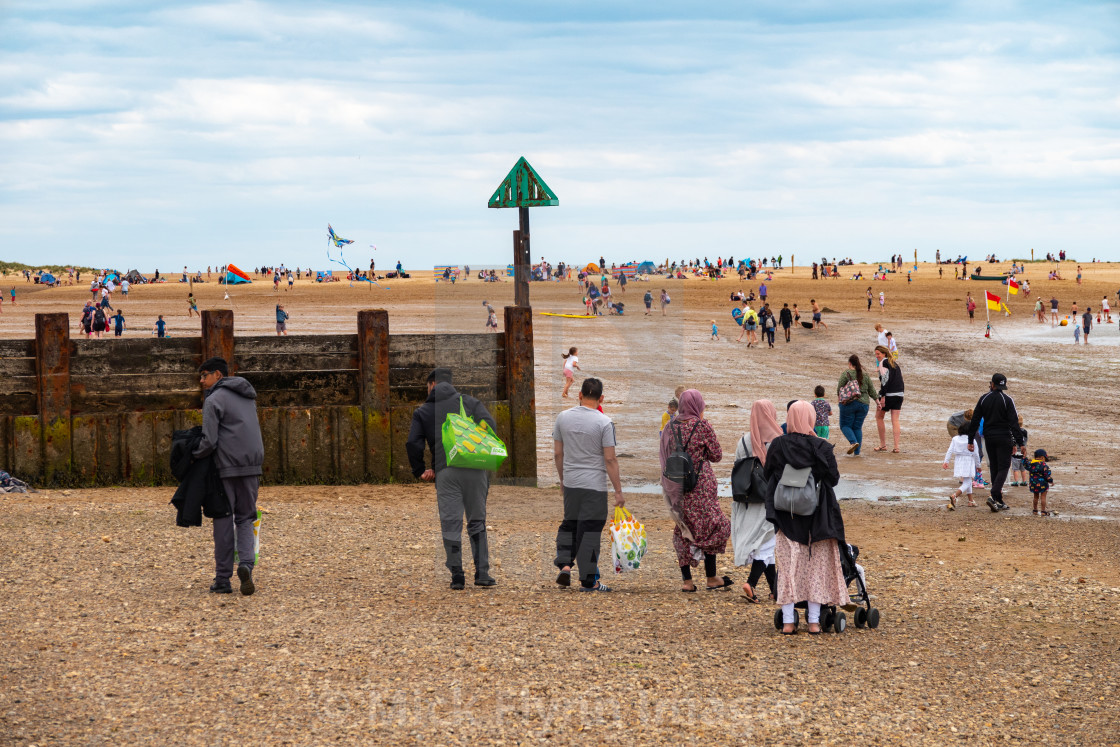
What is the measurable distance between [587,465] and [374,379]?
18.6 feet

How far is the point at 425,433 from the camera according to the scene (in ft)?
27.1

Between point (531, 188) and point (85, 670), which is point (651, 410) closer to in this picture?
point (531, 188)

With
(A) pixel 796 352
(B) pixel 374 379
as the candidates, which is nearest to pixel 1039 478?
(B) pixel 374 379

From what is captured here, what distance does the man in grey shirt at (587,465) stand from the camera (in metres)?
8.34

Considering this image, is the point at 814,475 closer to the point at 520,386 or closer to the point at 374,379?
the point at 520,386

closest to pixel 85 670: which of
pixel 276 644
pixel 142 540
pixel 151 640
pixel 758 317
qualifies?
pixel 151 640

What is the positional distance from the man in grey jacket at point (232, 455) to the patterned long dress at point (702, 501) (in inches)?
129

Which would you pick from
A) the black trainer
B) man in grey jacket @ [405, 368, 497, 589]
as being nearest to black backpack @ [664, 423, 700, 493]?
man in grey jacket @ [405, 368, 497, 589]

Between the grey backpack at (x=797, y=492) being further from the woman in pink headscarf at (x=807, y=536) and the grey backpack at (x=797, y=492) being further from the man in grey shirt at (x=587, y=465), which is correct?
the man in grey shirt at (x=587, y=465)

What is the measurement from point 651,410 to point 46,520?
1433 cm

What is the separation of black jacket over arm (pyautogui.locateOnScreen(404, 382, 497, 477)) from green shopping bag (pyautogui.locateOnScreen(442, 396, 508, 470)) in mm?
53

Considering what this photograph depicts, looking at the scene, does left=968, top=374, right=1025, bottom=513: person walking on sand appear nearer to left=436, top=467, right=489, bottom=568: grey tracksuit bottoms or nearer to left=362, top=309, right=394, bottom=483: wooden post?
left=436, top=467, right=489, bottom=568: grey tracksuit bottoms

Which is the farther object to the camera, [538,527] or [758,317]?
[758,317]

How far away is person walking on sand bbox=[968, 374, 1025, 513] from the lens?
12.5 metres
